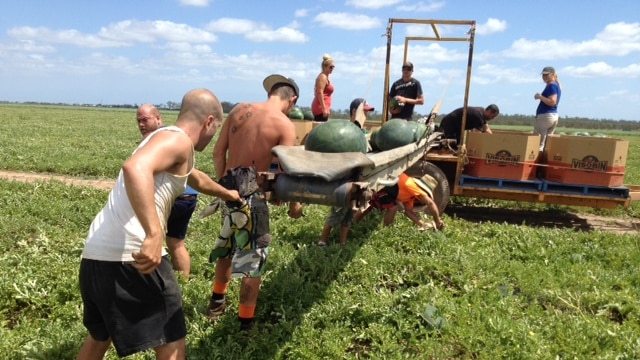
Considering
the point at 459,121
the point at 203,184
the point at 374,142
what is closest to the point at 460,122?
the point at 459,121

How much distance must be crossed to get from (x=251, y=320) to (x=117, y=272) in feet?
5.48

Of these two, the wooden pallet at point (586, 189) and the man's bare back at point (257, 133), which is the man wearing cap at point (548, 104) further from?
the man's bare back at point (257, 133)

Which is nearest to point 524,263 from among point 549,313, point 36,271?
point 549,313

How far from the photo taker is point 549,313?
170 inches

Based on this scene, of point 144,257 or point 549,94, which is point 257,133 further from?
point 549,94

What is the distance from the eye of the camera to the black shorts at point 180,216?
4746 mm

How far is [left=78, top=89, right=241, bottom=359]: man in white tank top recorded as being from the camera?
7.83ft

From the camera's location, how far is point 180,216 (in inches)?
190

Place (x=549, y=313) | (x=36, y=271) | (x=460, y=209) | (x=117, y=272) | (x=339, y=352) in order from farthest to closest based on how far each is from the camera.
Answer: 1. (x=460, y=209)
2. (x=36, y=271)
3. (x=549, y=313)
4. (x=339, y=352)
5. (x=117, y=272)

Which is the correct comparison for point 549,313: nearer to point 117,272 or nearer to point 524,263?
point 524,263

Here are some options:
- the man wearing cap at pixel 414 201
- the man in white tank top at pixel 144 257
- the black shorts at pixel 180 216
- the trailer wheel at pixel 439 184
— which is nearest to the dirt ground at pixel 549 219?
the trailer wheel at pixel 439 184

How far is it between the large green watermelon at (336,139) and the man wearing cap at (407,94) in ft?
16.3

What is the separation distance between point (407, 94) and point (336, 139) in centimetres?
550

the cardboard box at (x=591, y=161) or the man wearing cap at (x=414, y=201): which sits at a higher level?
→ the cardboard box at (x=591, y=161)
